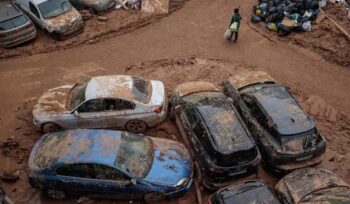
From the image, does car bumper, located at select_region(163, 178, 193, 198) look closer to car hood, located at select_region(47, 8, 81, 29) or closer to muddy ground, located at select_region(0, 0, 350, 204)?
muddy ground, located at select_region(0, 0, 350, 204)

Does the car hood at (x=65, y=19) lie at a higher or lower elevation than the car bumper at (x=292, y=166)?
higher

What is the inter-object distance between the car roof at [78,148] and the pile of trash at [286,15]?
334 inches

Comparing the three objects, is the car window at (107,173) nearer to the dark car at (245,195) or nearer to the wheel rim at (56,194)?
the wheel rim at (56,194)

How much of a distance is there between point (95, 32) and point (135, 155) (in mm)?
7324

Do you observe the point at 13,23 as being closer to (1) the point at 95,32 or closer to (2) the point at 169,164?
(1) the point at 95,32

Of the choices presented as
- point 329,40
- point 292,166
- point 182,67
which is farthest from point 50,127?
point 329,40

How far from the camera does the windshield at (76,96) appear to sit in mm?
10828

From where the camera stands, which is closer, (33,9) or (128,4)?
(33,9)

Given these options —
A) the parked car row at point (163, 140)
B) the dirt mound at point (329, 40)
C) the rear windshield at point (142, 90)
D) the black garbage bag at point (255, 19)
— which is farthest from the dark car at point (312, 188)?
the black garbage bag at point (255, 19)

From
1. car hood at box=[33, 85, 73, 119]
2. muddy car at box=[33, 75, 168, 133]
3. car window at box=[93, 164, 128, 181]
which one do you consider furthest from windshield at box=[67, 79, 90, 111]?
car window at box=[93, 164, 128, 181]

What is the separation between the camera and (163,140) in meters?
10.1

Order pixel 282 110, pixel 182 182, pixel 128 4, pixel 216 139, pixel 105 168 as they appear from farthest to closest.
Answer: pixel 128 4 → pixel 282 110 → pixel 216 139 → pixel 182 182 → pixel 105 168

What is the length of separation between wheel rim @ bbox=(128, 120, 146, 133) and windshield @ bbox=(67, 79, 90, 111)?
1.41 meters

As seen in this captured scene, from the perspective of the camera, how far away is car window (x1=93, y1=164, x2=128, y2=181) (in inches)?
348
